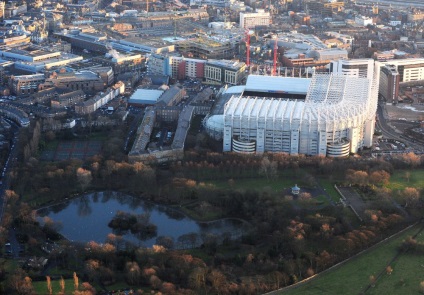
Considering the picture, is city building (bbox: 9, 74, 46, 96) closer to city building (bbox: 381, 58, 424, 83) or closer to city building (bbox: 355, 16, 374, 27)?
city building (bbox: 381, 58, 424, 83)

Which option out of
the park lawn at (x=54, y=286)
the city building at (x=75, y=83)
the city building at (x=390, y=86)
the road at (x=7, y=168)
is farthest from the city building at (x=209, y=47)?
the park lawn at (x=54, y=286)

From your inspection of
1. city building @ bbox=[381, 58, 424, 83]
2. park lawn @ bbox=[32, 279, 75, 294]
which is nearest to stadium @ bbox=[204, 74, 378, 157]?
city building @ bbox=[381, 58, 424, 83]

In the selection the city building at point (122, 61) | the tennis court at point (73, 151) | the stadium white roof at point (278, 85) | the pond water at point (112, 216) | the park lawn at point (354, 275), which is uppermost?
the stadium white roof at point (278, 85)

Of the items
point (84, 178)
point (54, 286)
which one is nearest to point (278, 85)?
point (84, 178)

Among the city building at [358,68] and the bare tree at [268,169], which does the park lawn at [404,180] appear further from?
the city building at [358,68]

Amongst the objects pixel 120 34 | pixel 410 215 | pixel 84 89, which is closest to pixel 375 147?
pixel 410 215

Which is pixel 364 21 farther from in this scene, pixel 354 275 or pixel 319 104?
pixel 354 275
